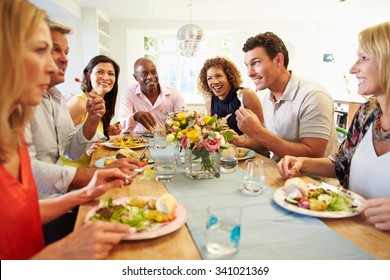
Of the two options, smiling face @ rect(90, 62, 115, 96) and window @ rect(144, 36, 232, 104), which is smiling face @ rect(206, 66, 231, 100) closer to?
smiling face @ rect(90, 62, 115, 96)

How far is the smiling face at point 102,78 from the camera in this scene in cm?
276

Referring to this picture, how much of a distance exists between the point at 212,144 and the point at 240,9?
561 cm

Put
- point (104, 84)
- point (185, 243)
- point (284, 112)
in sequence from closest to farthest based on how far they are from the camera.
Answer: point (185, 243) → point (284, 112) → point (104, 84)

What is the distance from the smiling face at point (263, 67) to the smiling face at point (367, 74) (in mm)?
786

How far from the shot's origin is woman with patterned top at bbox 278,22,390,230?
1233 mm

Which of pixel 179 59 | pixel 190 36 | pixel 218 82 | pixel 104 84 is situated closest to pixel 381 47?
pixel 218 82

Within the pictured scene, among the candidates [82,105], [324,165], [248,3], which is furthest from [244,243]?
[248,3]

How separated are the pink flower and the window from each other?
7135 mm

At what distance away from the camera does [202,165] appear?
1433 mm

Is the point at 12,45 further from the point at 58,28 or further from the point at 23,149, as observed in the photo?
the point at 58,28

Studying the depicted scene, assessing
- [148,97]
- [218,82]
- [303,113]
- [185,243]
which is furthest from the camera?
[148,97]

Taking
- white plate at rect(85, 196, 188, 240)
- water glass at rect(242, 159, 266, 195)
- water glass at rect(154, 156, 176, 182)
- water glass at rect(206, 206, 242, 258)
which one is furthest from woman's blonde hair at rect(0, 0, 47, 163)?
water glass at rect(242, 159, 266, 195)

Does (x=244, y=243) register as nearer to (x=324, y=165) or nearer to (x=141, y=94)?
(x=324, y=165)

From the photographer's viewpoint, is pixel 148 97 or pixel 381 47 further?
pixel 148 97
